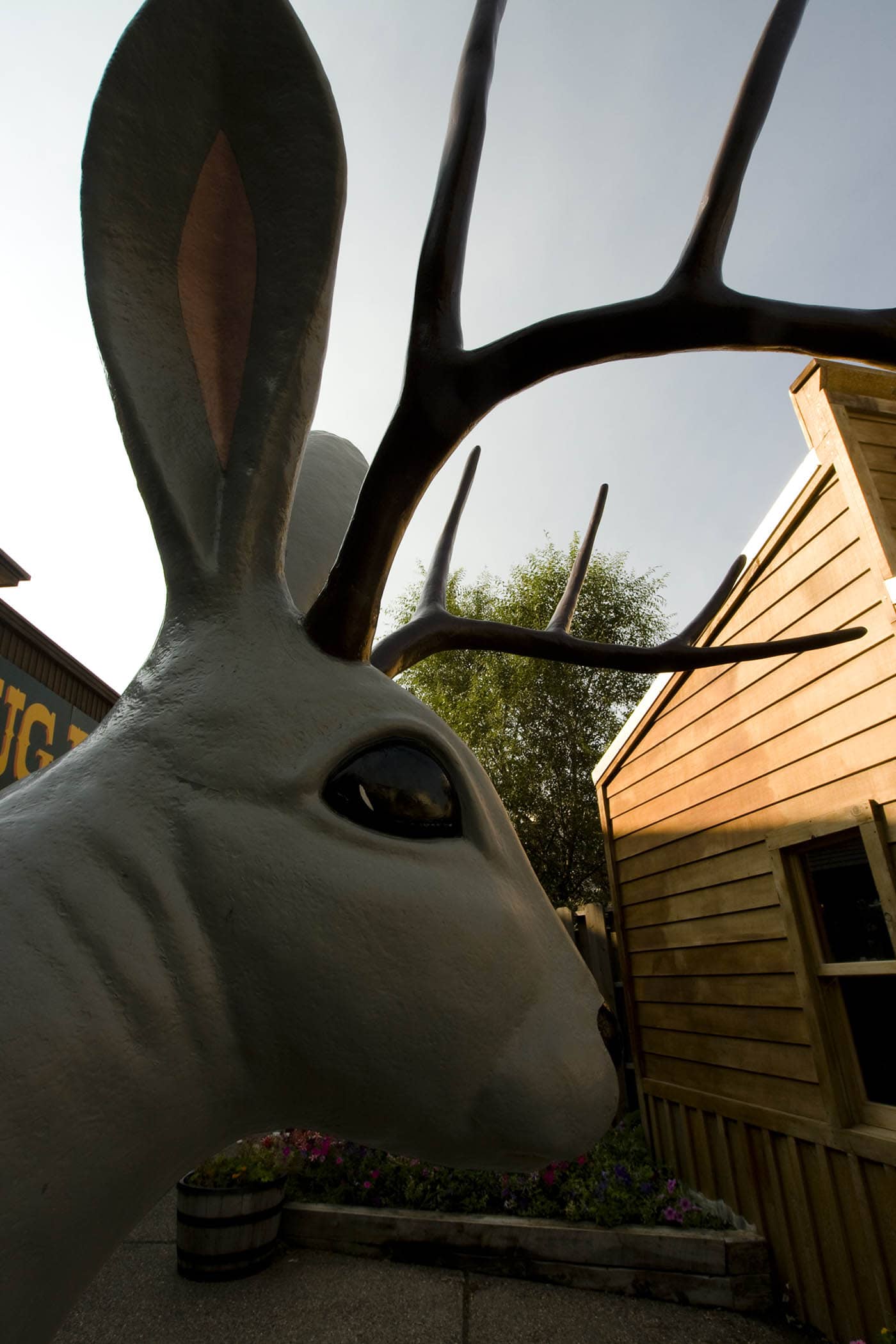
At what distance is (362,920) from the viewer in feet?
2.65

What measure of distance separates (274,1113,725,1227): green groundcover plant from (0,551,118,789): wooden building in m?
3.89

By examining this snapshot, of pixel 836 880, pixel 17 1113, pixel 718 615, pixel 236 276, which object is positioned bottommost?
pixel 17 1113

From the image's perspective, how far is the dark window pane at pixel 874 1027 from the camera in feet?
11.8

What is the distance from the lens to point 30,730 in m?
6.97

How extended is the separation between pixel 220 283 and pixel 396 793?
0.74 meters

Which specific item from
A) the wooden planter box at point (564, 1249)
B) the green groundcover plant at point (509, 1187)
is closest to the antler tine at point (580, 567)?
the green groundcover plant at point (509, 1187)

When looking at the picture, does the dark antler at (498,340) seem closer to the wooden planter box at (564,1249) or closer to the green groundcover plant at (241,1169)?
the green groundcover plant at (241,1169)

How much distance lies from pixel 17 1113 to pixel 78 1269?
0.67 ft

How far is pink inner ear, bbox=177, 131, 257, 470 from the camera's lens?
0.96 m

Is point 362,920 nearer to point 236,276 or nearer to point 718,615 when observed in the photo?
point 236,276

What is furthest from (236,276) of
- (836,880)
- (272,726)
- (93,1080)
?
(836,880)

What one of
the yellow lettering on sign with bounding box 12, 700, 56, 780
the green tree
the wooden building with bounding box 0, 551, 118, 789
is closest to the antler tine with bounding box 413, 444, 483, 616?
the wooden building with bounding box 0, 551, 118, 789

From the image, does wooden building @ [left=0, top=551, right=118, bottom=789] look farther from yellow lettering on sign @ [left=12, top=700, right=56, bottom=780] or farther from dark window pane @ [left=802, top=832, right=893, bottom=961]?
dark window pane @ [left=802, top=832, right=893, bottom=961]

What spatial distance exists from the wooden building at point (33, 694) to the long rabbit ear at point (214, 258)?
230 inches
